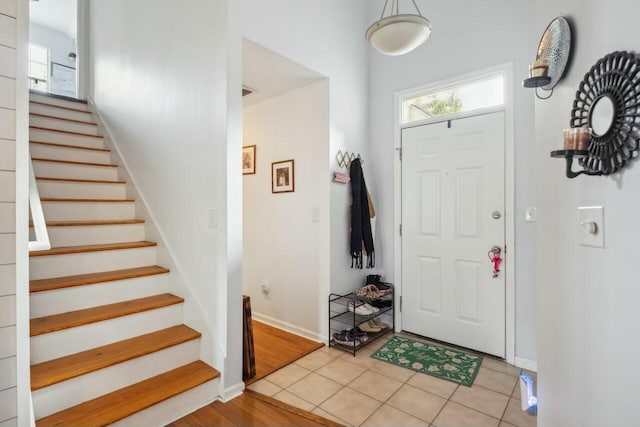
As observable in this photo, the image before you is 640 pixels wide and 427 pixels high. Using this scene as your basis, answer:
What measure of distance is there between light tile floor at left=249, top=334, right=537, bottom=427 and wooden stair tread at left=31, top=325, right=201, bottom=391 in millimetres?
625

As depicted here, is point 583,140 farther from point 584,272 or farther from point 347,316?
point 347,316


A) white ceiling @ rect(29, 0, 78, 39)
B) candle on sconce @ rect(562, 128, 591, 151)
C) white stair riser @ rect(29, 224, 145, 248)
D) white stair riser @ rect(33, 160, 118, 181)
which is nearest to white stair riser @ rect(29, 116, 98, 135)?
white stair riser @ rect(33, 160, 118, 181)

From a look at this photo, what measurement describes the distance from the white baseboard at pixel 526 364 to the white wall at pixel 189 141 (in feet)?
6.86

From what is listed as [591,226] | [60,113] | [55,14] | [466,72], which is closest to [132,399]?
[591,226]

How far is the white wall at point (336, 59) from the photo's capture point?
2.44 metres

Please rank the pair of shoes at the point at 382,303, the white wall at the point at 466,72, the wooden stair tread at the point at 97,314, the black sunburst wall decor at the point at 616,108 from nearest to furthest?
the black sunburst wall decor at the point at 616,108, the wooden stair tread at the point at 97,314, the white wall at the point at 466,72, the pair of shoes at the point at 382,303

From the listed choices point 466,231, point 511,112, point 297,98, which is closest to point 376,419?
point 466,231

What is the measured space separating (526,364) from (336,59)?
2.95 metres

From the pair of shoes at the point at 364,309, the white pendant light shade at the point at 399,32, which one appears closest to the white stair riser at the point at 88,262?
the pair of shoes at the point at 364,309

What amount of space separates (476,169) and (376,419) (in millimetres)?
2022

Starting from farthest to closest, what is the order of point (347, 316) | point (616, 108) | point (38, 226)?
1. point (347, 316)
2. point (38, 226)
3. point (616, 108)

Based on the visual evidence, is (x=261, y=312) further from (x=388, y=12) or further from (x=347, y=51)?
(x=388, y=12)

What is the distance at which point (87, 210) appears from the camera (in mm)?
2793

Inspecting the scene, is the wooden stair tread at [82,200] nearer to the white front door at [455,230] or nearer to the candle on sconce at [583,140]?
the white front door at [455,230]
